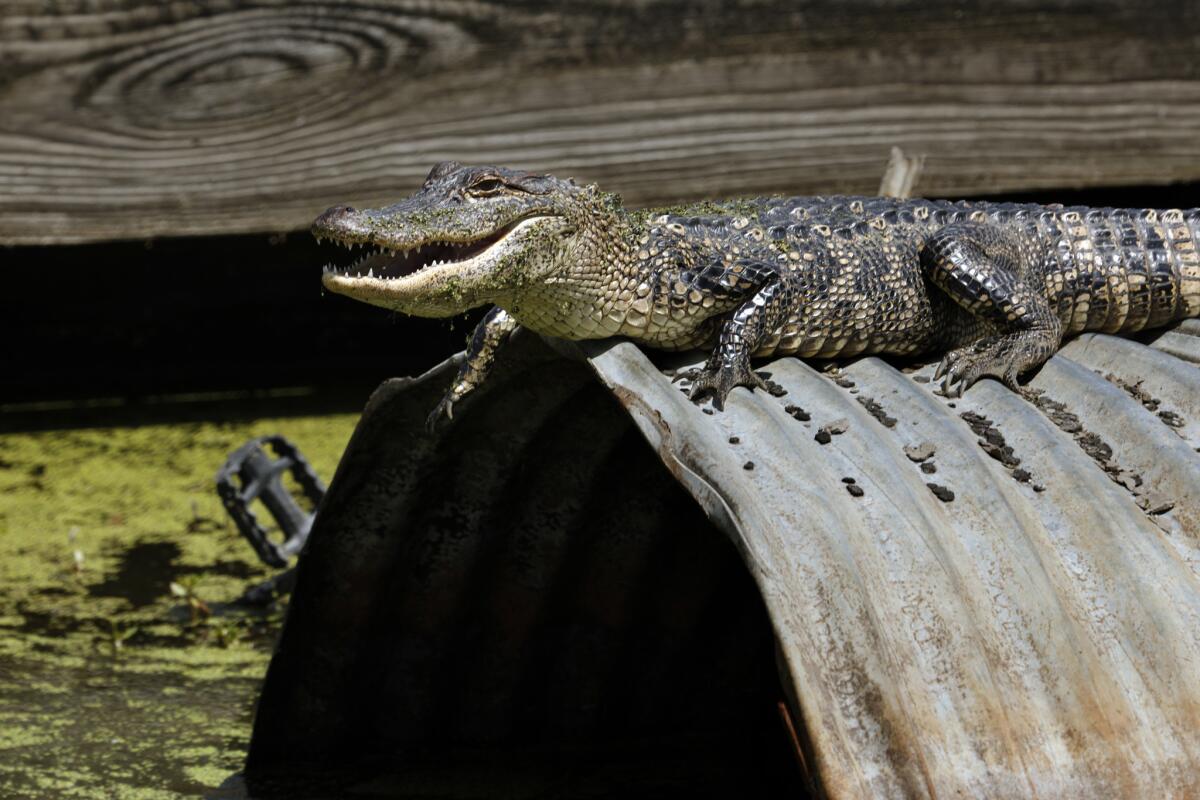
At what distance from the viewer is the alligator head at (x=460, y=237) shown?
2543 millimetres

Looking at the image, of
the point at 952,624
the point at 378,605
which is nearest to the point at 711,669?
the point at 378,605

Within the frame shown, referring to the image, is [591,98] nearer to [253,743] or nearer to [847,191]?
[847,191]

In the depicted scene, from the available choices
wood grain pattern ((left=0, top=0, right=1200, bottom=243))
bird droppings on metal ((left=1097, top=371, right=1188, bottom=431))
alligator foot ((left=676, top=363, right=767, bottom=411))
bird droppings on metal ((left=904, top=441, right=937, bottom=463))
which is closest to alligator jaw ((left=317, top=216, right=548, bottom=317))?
alligator foot ((left=676, top=363, right=767, bottom=411))

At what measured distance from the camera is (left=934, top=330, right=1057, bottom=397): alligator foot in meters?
2.75

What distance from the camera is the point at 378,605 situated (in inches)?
128

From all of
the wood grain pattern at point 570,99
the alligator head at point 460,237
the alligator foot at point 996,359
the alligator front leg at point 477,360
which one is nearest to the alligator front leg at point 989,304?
the alligator foot at point 996,359

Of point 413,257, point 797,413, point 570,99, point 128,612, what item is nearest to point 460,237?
point 413,257

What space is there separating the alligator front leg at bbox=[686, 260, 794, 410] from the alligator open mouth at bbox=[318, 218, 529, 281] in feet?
1.42

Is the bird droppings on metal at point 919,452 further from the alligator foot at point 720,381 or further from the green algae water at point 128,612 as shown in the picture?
the green algae water at point 128,612

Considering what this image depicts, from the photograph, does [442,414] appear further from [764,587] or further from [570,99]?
[570,99]

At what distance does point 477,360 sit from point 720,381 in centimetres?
52

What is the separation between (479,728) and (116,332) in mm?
2841

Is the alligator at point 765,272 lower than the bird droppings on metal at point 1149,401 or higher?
higher

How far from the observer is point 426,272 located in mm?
2578
